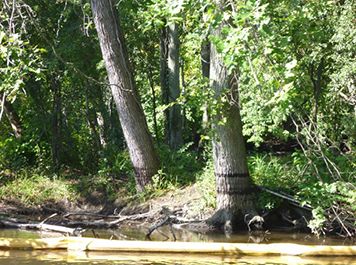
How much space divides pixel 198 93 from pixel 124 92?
3283mm

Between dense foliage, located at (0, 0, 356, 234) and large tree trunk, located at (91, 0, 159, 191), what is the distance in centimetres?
32

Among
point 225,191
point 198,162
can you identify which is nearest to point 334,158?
point 225,191

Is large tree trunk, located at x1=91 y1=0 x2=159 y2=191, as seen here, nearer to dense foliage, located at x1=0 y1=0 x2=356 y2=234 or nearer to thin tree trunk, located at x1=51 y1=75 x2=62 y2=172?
dense foliage, located at x1=0 y1=0 x2=356 y2=234

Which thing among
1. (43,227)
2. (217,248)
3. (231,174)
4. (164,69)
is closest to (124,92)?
(231,174)

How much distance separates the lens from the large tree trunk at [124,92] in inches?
496

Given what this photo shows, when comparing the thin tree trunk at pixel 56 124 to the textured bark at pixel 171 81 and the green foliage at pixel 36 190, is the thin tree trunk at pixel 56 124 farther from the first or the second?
the textured bark at pixel 171 81

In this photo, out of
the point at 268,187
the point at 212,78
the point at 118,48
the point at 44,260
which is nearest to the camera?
the point at 44,260

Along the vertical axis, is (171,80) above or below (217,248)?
above

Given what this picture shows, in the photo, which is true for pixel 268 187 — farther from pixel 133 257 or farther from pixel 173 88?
pixel 173 88

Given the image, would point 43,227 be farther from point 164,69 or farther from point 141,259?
point 164,69

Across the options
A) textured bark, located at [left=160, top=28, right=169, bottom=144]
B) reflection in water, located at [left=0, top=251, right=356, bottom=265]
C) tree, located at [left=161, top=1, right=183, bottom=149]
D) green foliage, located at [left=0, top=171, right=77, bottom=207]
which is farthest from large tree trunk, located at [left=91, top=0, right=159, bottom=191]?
reflection in water, located at [left=0, top=251, right=356, bottom=265]

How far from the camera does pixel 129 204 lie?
523 inches

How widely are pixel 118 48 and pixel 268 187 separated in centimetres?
414

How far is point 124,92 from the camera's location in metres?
12.9
